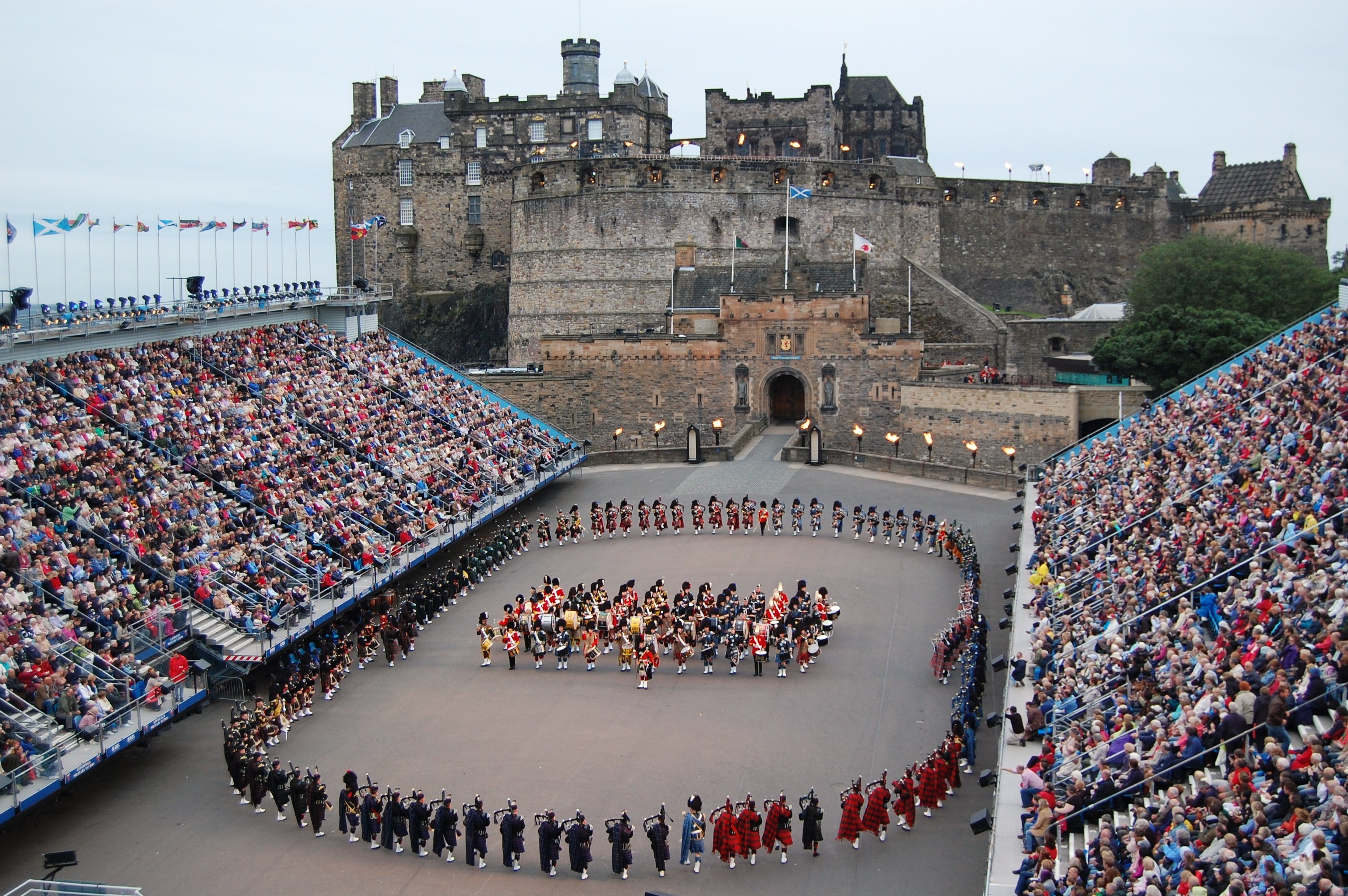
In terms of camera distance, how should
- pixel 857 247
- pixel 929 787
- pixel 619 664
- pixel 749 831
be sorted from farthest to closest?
pixel 857 247, pixel 619 664, pixel 929 787, pixel 749 831

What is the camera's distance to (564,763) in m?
20.8

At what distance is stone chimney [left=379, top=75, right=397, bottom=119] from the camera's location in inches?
2849

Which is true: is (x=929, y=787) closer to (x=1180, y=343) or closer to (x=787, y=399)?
(x=1180, y=343)

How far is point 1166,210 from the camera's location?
7200 cm

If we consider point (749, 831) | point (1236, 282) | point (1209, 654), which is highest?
point (1236, 282)

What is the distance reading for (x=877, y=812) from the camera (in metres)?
18.2

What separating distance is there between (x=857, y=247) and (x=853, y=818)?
129ft

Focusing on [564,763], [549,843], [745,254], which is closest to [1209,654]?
[549,843]

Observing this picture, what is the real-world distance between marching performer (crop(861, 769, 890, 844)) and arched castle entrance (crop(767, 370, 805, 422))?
35.0 metres

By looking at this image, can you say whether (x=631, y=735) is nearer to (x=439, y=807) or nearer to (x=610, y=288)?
(x=439, y=807)

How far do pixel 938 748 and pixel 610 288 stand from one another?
44.0 meters

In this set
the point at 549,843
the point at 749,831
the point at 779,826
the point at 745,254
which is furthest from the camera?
the point at 745,254

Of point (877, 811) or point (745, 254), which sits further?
point (745, 254)

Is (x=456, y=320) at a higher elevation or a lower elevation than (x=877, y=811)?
higher
